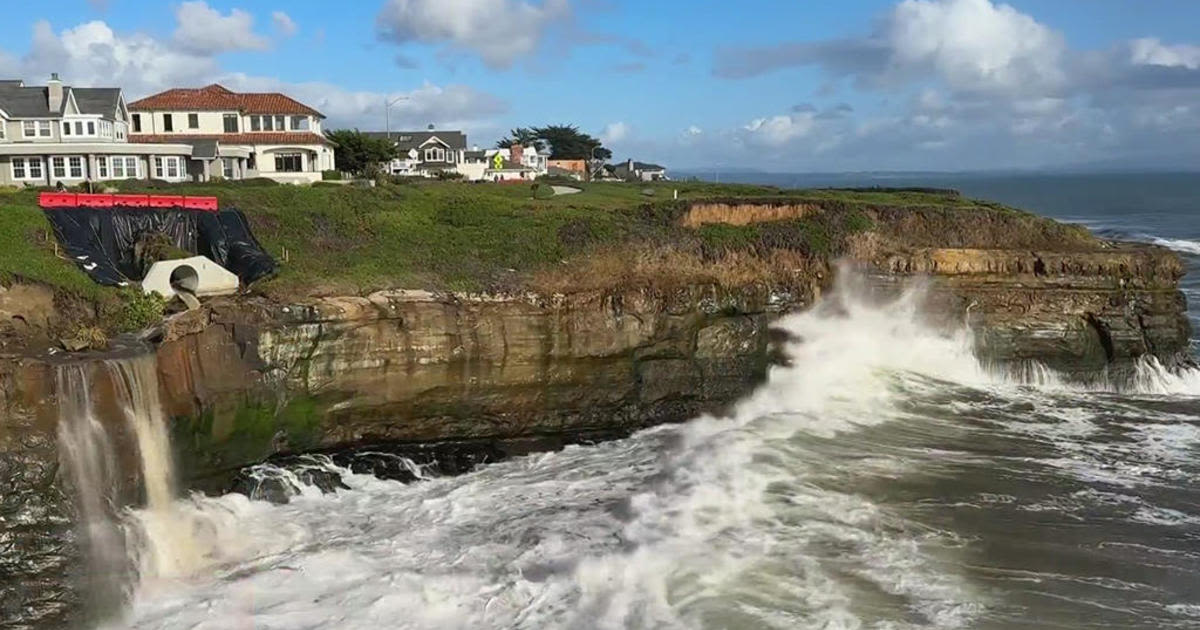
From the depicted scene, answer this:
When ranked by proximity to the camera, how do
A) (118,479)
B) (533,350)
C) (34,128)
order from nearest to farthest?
(118,479)
(533,350)
(34,128)

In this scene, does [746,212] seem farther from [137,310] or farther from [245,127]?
[245,127]

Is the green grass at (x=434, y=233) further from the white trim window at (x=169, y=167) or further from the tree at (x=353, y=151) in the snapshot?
the tree at (x=353, y=151)

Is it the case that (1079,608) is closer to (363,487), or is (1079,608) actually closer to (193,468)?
(363,487)

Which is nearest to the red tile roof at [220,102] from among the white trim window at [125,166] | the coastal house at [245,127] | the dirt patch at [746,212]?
the coastal house at [245,127]

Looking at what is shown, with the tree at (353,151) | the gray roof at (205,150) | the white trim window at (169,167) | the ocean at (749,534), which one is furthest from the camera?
the tree at (353,151)

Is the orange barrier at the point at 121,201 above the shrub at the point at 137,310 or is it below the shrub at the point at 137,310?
above

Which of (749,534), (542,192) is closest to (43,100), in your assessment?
(542,192)

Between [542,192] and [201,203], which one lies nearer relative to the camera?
[201,203]
